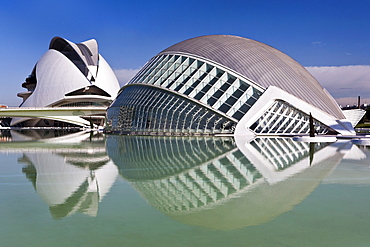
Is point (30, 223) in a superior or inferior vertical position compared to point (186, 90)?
inferior

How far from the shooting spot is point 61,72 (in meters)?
81.1

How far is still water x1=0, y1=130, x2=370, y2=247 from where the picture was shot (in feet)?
15.5

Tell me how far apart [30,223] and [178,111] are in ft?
85.7

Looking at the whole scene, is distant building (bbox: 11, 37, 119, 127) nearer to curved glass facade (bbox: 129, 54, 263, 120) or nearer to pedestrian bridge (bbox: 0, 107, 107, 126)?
pedestrian bridge (bbox: 0, 107, 107, 126)

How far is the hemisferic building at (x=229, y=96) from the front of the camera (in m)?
29.4

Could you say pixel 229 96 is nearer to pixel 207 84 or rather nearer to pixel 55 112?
pixel 207 84

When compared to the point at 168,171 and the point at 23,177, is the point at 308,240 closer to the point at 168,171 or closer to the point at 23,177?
the point at 168,171

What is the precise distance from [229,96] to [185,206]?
78.4 ft

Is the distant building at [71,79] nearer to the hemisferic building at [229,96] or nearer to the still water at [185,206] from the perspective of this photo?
the hemisferic building at [229,96]

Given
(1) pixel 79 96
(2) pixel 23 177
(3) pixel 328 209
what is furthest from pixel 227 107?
(1) pixel 79 96

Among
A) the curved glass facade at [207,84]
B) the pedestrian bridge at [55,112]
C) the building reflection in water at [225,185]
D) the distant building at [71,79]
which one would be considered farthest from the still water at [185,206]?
the distant building at [71,79]

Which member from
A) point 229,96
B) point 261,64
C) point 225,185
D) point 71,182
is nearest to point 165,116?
point 229,96

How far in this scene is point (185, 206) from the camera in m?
6.40

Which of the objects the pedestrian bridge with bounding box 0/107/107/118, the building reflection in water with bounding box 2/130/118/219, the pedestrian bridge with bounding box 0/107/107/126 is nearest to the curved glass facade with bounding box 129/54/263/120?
the building reflection in water with bounding box 2/130/118/219
